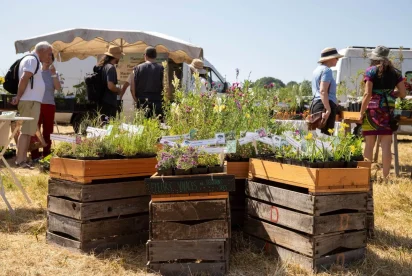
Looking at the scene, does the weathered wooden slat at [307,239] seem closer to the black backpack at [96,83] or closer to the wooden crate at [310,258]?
the wooden crate at [310,258]

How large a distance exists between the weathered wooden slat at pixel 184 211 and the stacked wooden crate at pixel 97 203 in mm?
550

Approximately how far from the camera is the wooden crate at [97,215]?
3.54m

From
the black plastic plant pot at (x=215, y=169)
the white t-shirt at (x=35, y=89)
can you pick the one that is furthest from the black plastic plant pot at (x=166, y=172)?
the white t-shirt at (x=35, y=89)

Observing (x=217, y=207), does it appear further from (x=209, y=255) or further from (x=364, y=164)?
(x=364, y=164)

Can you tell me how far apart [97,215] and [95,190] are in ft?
0.58

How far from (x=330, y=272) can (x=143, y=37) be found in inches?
308

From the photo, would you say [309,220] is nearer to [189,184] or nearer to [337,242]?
[337,242]

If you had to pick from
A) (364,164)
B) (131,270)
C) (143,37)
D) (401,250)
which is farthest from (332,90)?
(143,37)

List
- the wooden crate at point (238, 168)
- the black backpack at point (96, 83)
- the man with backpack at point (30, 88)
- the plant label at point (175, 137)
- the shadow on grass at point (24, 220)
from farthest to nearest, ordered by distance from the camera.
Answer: the black backpack at point (96, 83)
the man with backpack at point (30, 88)
the shadow on grass at point (24, 220)
the wooden crate at point (238, 168)
the plant label at point (175, 137)

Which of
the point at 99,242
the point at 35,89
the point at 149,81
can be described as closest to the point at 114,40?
the point at 35,89

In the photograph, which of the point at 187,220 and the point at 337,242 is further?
the point at 337,242

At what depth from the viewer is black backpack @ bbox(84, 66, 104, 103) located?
718 cm

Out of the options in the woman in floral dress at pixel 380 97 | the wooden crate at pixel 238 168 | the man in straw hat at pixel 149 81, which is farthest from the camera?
the man in straw hat at pixel 149 81

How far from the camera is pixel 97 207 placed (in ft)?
11.7
